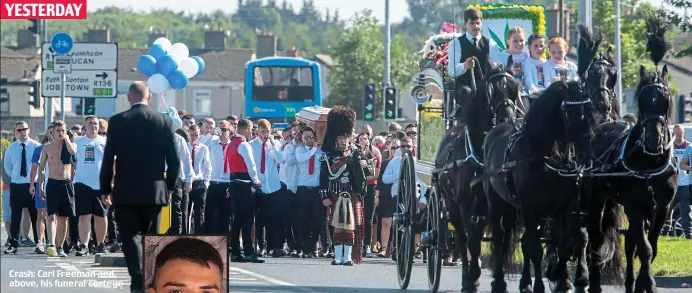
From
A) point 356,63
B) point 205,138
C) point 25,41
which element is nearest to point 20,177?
point 205,138

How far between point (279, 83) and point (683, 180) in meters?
29.8

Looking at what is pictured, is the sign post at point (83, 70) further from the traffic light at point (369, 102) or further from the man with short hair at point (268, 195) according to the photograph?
the traffic light at point (369, 102)

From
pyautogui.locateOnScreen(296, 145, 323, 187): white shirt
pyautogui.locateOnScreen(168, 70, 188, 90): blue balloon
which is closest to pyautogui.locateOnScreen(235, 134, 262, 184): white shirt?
pyautogui.locateOnScreen(296, 145, 323, 187): white shirt

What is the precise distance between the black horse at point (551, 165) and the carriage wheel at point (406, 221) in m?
2.51

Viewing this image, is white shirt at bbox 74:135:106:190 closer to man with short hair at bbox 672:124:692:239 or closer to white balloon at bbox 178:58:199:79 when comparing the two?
white balloon at bbox 178:58:199:79

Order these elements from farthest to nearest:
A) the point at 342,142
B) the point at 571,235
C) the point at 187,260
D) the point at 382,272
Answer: the point at 342,142, the point at 382,272, the point at 571,235, the point at 187,260

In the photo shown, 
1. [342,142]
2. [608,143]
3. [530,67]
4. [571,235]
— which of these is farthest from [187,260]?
[342,142]

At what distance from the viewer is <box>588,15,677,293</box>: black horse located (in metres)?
12.8

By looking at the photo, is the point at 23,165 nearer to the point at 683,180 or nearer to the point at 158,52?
the point at 158,52

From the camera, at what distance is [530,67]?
50.7ft

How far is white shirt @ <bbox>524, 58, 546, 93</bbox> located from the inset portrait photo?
6626 millimetres

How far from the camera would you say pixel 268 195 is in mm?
22656

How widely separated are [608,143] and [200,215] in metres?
9.51

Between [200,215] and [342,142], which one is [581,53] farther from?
[200,215]
